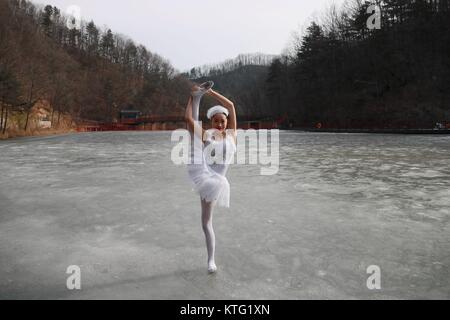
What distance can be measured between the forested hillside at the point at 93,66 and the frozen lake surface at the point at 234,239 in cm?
5203

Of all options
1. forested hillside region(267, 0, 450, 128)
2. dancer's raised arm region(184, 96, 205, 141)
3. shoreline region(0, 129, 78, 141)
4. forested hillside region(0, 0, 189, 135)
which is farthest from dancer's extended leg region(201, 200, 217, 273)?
forested hillside region(0, 0, 189, 135)

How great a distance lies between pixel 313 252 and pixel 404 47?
55890 millimetres

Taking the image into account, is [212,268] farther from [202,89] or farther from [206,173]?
[202,89]

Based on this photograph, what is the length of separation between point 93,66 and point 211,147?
124 metres

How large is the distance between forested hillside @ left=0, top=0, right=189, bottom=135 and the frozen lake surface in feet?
171

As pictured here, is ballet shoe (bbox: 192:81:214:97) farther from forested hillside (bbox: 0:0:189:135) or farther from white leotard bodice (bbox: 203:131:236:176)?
forested hillside (bbox: 0:0:189:135)

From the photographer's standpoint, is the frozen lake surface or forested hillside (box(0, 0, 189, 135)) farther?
forested hillside (box(0, 0, 189, 135))

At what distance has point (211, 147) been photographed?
354 cm

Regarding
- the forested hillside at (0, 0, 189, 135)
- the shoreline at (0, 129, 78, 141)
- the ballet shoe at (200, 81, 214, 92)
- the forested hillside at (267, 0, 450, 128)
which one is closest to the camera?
the ballet shoe at (200, 81, 214, 92)

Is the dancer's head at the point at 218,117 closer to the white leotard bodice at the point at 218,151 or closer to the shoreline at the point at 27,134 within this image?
the white leotard bodice at the point at 218,151

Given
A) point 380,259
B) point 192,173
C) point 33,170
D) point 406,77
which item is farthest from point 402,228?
point 406,77

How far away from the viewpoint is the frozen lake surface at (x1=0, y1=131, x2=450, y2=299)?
3566 mm

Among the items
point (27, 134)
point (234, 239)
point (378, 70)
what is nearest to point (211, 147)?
point (234, 239)
